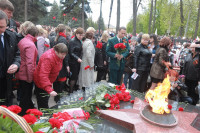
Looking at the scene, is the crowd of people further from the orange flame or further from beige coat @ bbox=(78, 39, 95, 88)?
the orange flame

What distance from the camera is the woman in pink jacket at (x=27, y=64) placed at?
3135mm

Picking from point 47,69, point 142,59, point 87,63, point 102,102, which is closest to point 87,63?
point 87,63

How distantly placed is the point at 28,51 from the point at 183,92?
12.6 ft

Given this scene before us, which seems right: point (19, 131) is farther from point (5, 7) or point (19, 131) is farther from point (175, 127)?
point (5, 7)

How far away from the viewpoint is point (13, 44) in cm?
274

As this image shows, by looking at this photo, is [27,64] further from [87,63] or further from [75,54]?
[87,63]

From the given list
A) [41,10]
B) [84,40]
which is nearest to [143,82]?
[84,40]

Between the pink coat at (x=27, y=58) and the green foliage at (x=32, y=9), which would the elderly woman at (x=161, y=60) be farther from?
the green foliage at (x=32, y=9)

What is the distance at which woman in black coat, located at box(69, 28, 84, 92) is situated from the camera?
188 inches

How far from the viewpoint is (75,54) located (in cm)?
482

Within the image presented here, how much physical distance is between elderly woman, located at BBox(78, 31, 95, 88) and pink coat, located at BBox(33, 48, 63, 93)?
1652mm

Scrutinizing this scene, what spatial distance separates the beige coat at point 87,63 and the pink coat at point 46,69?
1.65 meters

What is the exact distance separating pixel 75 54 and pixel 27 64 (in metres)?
1.82

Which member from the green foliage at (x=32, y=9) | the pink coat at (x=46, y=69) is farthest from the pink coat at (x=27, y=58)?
the green foliage at (x=32, y=9)
